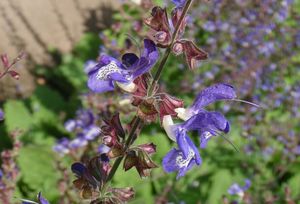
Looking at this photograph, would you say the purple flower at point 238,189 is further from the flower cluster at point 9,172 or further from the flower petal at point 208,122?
the flower petal at point 208,122

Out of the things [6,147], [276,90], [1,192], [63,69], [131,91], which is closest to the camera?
[131,91]

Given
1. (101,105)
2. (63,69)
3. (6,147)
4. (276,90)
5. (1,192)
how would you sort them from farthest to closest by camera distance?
(276,90)
(63,69)
(6,147)
(101,105)
(1,192)

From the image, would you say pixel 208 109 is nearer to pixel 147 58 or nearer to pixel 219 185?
pixel 219 185

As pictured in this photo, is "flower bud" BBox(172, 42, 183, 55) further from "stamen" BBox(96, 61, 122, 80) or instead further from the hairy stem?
"stamen" BBox(96, 61, 122, 80)

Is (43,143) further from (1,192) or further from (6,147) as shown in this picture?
(1,192)

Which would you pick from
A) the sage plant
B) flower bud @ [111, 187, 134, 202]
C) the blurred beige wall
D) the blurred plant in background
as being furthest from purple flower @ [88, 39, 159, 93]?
the blurred beige wall

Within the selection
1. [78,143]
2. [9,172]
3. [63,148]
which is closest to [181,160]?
[9,172]

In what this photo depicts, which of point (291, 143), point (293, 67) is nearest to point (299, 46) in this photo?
point (293, 67)
